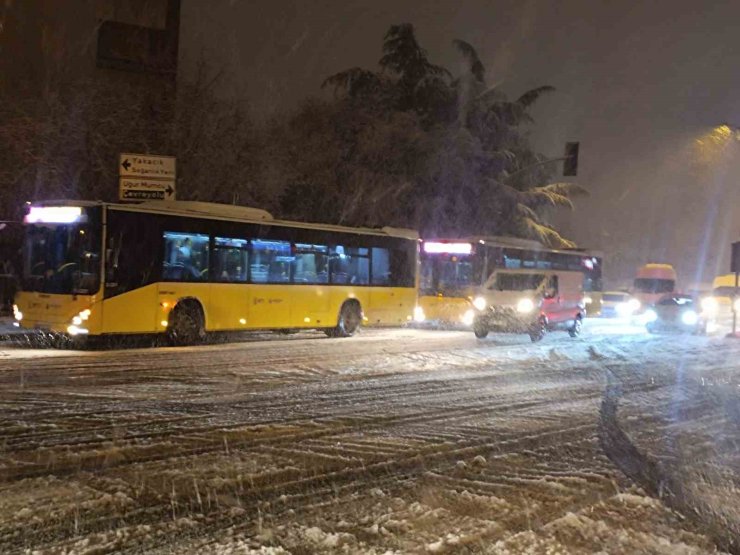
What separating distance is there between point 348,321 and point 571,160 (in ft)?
36.6

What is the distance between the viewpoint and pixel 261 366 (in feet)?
50.9

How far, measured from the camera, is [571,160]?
3000 centimetres

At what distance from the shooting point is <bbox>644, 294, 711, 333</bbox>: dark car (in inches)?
1222

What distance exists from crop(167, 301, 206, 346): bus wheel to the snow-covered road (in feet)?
11.8

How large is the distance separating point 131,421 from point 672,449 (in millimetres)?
6029

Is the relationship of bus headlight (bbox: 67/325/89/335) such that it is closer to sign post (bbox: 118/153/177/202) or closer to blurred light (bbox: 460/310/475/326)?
sign post (bbox: 118/153/177/202)

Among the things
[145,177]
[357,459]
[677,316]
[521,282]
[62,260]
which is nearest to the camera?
[357,459]

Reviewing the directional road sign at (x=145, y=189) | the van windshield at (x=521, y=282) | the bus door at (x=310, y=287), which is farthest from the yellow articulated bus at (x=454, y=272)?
the directional road sign at (x=145, y=189)

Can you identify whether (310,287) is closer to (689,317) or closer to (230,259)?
(230,259)

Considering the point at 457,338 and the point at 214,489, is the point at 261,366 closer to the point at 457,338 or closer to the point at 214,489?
the point at 214,489

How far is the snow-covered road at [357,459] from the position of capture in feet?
18.6

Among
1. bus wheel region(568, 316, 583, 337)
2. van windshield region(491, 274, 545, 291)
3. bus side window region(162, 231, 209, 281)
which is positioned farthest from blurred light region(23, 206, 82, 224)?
bus wheel region(568, 316, 583, 337)

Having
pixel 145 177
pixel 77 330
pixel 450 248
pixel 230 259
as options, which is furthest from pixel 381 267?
pixel 77 330

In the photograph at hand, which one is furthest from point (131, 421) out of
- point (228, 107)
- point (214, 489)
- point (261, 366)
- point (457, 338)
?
point (228, 107)
